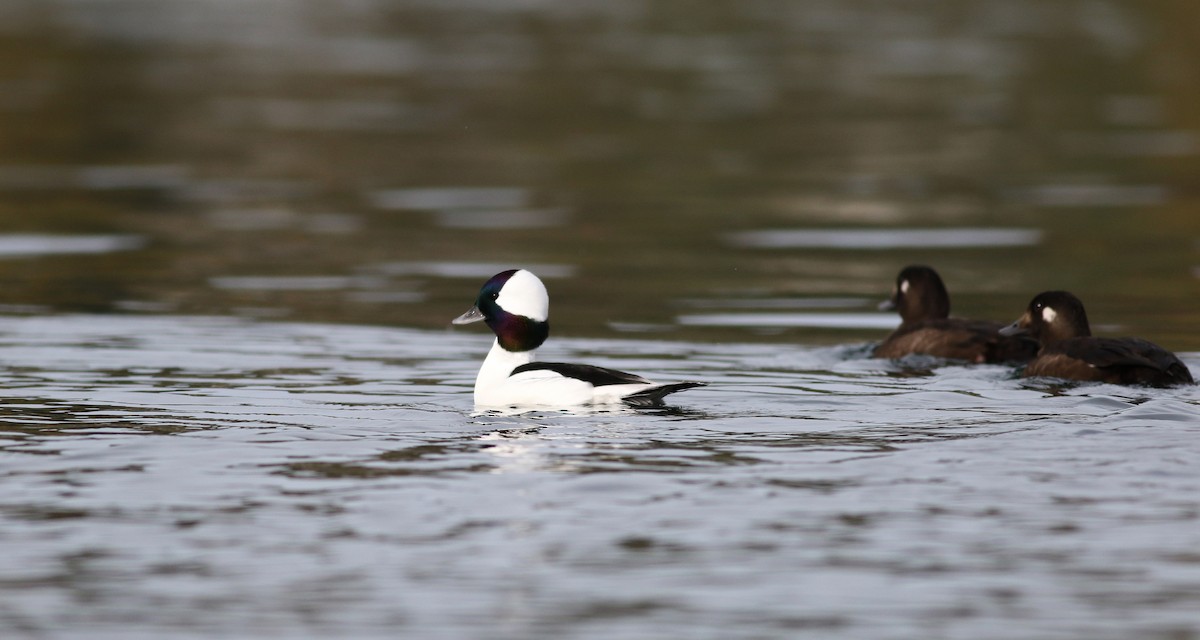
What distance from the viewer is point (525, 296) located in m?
12.7

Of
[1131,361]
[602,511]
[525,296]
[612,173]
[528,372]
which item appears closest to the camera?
[602,511]

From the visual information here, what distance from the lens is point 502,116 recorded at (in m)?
38.5

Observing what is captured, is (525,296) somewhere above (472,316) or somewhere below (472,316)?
above

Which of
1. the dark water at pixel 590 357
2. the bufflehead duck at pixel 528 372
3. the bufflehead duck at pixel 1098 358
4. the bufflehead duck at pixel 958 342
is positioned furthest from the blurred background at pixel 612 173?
the bufflehead duck at pixel 528 372

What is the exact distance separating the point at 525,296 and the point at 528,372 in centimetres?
64

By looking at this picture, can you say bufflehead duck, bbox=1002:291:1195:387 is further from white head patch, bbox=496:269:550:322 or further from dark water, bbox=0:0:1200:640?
white head patch, bbox=496:269:550:322

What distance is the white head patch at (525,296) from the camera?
1271 centimetres

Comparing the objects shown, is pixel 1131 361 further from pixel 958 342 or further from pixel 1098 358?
pixel 958 342

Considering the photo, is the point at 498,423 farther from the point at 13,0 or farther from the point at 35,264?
the point at 13,0

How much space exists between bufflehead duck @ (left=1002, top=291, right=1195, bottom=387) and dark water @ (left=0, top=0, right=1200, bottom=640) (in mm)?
194

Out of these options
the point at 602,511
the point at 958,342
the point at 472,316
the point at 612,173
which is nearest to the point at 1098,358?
the point at 958,342

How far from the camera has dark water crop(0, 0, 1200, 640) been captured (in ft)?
26.5

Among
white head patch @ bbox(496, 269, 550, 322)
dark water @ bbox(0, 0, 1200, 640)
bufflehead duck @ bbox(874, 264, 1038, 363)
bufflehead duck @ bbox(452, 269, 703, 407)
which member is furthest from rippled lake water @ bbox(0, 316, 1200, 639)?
bufflehead duck @ bbox(874, 264, 1038, 363)

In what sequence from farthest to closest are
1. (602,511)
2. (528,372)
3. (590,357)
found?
(590,357)
(528,372)
(602,511)
